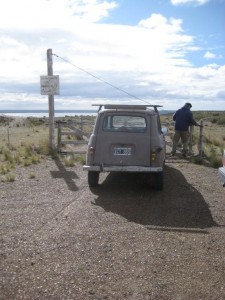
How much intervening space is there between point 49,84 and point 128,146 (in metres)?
6.82

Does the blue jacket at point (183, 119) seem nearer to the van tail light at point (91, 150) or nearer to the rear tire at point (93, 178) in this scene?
the rear tire at point (93, 178)

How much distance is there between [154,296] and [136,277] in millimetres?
466

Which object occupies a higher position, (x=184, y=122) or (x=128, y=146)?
(x=184, y=122)

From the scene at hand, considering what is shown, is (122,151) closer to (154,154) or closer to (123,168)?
(123,168)

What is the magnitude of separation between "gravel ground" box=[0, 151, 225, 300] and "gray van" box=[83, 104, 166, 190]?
22.5 inches

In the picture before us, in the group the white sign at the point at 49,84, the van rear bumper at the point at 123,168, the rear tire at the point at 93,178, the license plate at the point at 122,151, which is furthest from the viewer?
the white sign at the point at 49,84

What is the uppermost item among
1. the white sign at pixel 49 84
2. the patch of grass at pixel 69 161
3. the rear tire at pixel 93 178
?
the white sign at pixel 49 84

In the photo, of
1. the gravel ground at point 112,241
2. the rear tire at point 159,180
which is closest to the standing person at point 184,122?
the gravel ground at point 112,241

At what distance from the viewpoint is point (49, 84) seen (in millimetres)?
15188

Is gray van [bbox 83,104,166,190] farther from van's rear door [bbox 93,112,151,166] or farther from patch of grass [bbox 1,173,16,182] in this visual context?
patch of grass [bbox 1,173,16,182]

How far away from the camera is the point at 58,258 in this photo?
5.26 meters

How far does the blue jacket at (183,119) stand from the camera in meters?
14.9

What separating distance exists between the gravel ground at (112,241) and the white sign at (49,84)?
5.56 meters

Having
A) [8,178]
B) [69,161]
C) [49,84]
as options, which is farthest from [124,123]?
[49,84]
